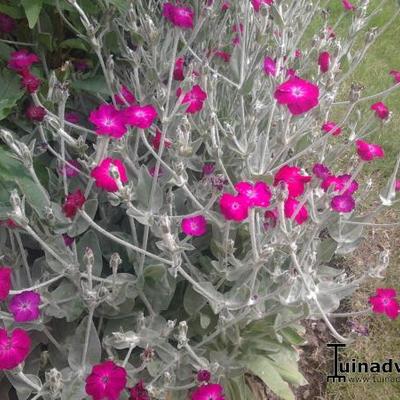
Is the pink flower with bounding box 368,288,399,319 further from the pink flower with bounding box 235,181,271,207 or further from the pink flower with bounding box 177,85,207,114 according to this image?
the pink flower with bounding box 177,85,207,114

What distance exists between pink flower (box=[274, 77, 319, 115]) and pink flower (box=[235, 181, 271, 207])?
0.19 m

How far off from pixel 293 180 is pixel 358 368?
3.10ft

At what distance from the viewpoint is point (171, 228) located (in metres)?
1.48

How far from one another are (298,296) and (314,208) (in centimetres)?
24

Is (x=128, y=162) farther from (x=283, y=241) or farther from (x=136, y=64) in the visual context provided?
(x=283, y=241)

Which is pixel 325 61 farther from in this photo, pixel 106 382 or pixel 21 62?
pixel 106 382

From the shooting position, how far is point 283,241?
1.43 meters

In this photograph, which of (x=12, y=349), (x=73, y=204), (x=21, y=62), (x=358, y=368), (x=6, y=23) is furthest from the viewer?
(x=358, y=368)

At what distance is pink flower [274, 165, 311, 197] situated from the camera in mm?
1417

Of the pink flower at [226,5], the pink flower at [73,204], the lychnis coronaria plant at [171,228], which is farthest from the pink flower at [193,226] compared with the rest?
the pink flower at [226,5]

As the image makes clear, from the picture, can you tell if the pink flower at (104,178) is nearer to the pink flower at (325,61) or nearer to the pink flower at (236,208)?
the pink flower at (236,208)

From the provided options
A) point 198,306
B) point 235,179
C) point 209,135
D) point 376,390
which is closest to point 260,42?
point 209,135

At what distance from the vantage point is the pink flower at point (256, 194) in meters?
1.25

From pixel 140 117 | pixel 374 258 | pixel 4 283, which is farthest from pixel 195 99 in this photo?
pixel 374 258
